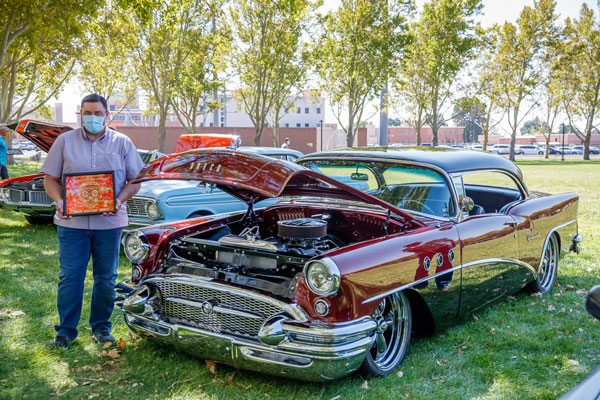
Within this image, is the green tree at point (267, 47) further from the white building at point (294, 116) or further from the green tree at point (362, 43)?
the white building at point (294, 116)

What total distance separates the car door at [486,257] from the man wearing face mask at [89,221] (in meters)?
2.48

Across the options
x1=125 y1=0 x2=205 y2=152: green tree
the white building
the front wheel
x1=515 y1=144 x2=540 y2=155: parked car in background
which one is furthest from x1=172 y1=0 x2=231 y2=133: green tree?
x1=515 y1=144 x2=540 y2=155: parked car in background

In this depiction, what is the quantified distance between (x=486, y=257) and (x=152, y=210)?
4.27 m

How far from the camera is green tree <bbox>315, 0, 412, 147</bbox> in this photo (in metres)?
23.3

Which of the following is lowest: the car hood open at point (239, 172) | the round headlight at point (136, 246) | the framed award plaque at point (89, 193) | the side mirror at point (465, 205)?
the round headlight at point (136, 246)

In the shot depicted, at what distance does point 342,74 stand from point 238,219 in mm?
20569

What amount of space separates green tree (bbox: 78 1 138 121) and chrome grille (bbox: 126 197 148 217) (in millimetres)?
11141

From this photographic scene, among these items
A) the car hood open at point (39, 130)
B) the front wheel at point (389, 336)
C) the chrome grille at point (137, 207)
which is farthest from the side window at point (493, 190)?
the car hood open at point (39, 130)

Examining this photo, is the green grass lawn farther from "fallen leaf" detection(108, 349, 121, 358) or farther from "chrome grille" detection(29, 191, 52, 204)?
"chrome grille" detection(29, 191, 52, 204)

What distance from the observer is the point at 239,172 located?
3615 millimetres

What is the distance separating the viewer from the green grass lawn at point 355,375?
132 inches

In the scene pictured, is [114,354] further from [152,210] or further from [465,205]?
[152,210]

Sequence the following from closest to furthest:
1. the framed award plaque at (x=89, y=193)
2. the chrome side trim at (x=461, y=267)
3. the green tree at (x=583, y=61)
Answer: the chrome side trim at (x=461, y=267), the framed award plaque at (x=89, y=193), the green tree at (x=583, y=61)

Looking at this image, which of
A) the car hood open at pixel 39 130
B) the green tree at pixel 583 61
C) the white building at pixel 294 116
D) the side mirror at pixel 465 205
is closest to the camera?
the side mirror at pixel 465 205
